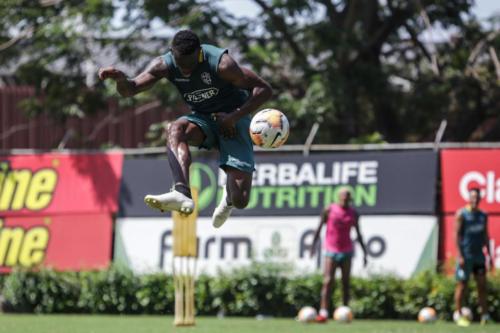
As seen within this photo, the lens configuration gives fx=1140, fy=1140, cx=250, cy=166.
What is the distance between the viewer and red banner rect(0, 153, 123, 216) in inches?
843

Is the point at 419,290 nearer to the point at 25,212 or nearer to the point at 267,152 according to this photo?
the point at 267,152

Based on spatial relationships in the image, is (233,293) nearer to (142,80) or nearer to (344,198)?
(344,198)

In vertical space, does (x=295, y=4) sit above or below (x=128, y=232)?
above

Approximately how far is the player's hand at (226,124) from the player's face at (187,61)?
23.5 inches

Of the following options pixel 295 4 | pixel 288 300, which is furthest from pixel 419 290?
pixel 295 4

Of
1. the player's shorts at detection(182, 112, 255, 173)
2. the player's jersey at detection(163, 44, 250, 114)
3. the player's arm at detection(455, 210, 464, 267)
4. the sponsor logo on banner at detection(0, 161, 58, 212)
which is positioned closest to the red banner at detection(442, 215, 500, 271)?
the player's arm at detection(455, 210, 464, 267)

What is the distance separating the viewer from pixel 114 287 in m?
20.9

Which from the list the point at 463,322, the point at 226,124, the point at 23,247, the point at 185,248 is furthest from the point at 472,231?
the point at 23,247

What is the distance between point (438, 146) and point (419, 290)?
2512mm

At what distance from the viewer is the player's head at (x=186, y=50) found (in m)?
10.6

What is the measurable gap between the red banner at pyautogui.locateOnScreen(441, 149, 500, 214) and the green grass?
7.60ft

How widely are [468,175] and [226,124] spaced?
9156 millimetres

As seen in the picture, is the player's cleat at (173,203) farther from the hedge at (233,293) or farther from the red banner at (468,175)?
the red banner at (468,175)

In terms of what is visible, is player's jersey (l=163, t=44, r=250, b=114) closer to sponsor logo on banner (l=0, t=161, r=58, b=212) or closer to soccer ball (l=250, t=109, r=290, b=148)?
soccer ball (l=250, t=109, r=290, b=148)
